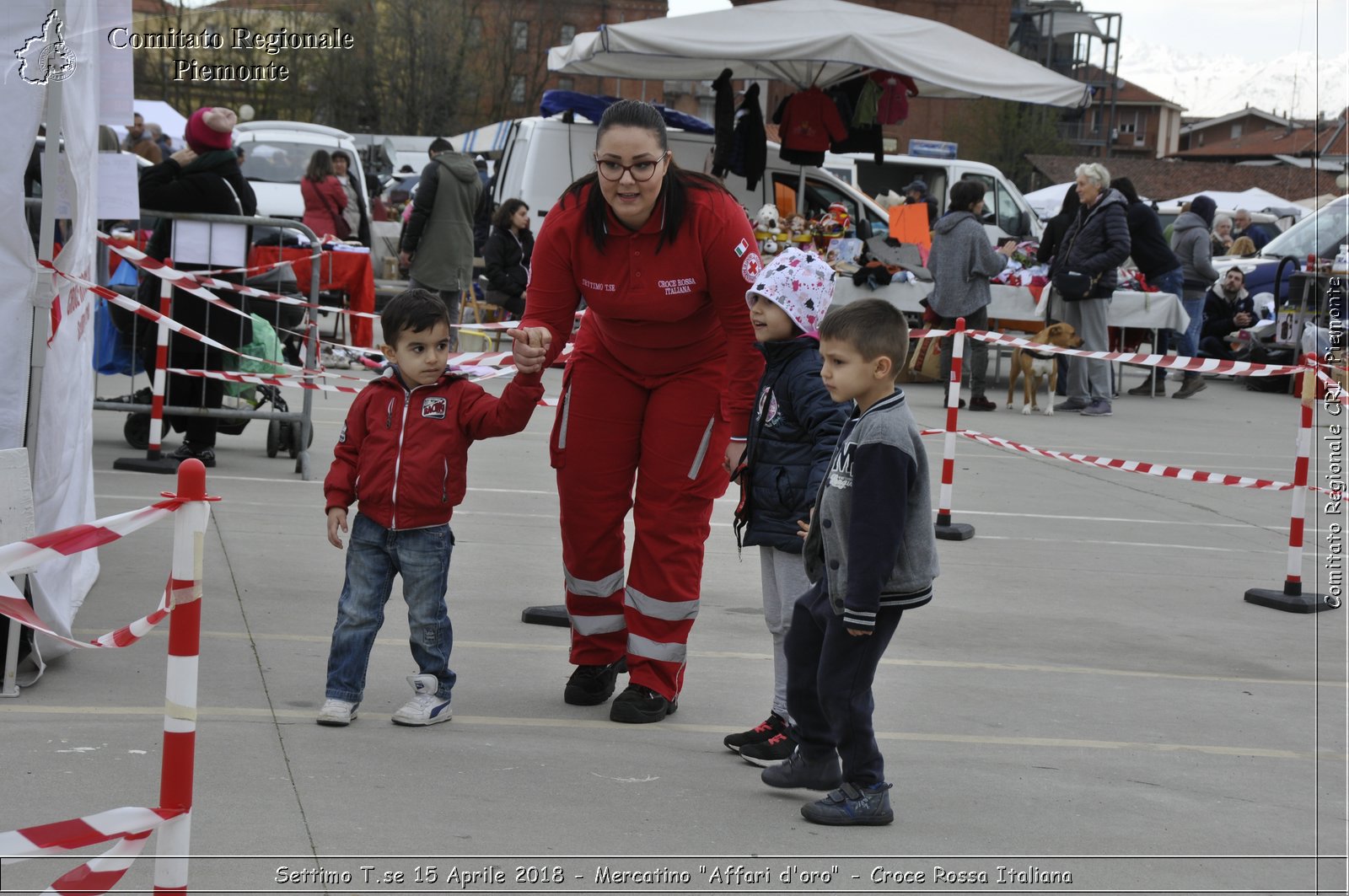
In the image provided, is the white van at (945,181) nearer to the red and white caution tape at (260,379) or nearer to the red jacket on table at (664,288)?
the red and white caution tape at (260,379)

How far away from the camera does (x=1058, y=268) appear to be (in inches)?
588

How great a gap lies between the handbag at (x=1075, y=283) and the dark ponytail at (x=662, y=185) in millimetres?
10368

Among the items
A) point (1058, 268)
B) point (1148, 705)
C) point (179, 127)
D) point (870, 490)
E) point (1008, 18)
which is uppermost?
point (1008, 18)

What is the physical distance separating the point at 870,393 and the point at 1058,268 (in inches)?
450

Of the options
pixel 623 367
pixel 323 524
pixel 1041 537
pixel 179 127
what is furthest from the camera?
pixel 179 127

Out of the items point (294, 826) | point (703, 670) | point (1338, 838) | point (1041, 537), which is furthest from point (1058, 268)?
point (294, 826)

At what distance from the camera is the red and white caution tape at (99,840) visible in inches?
102

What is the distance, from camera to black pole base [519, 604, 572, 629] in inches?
249

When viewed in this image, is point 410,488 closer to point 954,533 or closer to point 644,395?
point 644,395

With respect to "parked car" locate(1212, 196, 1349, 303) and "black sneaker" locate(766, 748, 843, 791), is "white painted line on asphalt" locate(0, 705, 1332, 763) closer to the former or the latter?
"black sneaker" locate(766, 748, 843, 791)

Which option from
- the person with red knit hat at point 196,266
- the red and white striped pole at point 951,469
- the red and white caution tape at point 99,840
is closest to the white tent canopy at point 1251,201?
the red and white striped pole at point 951,469

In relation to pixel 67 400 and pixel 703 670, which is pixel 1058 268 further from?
pixel 67 400

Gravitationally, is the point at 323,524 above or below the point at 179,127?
below

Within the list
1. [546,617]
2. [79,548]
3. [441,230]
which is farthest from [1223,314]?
[79,548]
